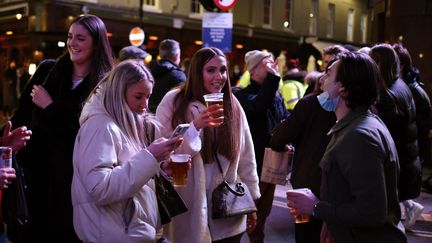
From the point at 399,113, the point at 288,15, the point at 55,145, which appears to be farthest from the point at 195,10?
the point at 55,145

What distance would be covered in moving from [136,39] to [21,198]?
1746cm

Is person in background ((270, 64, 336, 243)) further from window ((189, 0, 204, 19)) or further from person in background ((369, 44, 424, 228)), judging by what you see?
window ((189, 0, 204, 19))

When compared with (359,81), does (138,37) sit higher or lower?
higher

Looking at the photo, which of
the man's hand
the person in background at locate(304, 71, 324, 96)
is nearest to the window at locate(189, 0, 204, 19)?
the person in background at locate(304, 71, 324, 96)

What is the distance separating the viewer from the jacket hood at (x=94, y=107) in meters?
2.95

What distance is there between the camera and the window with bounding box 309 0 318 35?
1281 inches

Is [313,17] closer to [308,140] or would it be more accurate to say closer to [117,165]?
Answer: [308,140]

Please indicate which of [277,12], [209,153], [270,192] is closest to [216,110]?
[209,153]

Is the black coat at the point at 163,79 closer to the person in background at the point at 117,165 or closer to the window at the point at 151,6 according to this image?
the person in background at the point at 117,165

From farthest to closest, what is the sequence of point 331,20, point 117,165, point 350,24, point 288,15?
point 350,24
point 331,20
point 288,15
point 117,165

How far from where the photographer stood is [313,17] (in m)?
32.8

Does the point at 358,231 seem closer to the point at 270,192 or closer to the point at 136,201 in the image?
the point at 136,201

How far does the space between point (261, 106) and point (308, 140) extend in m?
1.28

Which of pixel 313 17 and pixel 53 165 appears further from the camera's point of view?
pixel 313 17
